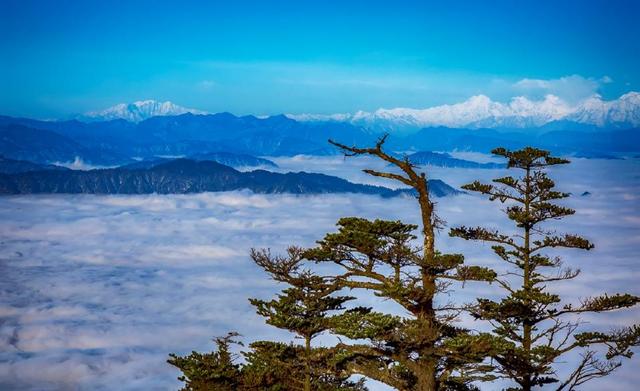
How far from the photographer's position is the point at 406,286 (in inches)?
674

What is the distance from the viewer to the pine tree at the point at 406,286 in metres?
16.7

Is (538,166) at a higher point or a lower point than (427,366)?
higher

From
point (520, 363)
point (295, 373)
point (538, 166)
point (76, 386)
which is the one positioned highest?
point (538, 166)

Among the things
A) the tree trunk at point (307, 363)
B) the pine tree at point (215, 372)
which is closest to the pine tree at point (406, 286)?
the tree trunk at point (307, 363)

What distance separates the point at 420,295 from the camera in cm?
1678

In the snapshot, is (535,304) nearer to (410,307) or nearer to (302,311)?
(410,307)

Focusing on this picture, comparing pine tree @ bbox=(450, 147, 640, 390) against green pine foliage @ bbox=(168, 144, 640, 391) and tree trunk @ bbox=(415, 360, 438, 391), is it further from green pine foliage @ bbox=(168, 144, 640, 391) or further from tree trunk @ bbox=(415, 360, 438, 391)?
tree trunk @ bbox=(415, 360, 438, 391)

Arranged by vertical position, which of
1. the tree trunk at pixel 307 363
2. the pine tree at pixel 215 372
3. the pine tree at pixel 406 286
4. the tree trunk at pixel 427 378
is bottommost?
the pine tree at pixel 215 372

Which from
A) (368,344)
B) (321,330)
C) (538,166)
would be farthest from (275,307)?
(538,166)

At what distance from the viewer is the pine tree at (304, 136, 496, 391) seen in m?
16.7

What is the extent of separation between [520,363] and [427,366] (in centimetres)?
551

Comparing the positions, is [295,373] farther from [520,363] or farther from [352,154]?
[352,154]

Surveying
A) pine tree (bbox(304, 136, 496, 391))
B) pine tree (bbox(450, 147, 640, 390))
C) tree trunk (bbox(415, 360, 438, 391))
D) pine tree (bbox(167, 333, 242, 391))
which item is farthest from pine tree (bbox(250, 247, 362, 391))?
pine tree (bbox(450, 147, 640, 390))

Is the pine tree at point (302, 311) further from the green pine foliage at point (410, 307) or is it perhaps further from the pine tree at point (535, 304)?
the pine tree at point (535, 304)
